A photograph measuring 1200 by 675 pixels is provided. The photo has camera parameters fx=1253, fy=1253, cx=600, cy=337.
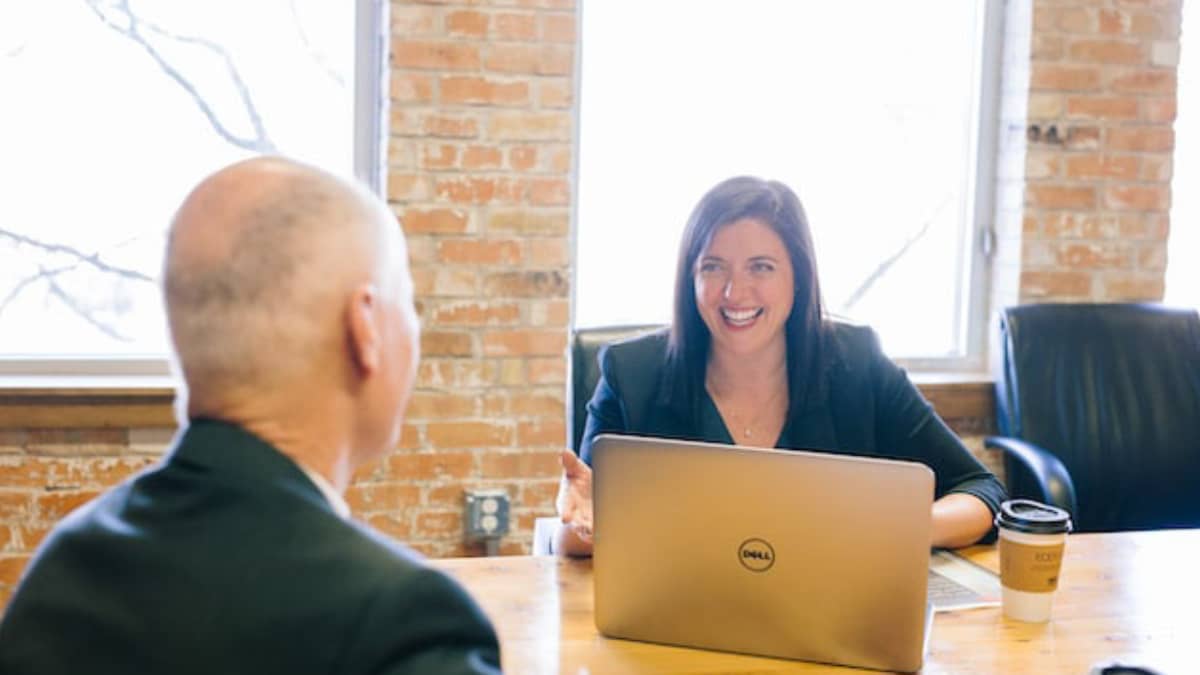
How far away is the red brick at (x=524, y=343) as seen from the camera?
9.57 feet

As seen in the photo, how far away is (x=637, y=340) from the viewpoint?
88.0 inches

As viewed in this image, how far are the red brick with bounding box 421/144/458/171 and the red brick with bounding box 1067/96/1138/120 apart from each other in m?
1.58

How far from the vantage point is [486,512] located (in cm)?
293

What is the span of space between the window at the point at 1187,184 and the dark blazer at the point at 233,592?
3134mm

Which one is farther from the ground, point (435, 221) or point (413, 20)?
point (413, 20)

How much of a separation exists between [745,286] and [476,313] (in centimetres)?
92

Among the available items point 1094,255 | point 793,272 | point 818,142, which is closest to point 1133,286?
point 1094,255

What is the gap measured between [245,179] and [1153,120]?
9.52 ft

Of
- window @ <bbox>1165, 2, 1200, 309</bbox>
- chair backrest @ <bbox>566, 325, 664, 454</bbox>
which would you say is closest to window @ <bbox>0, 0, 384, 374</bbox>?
chair backrest @ <bbox>566, 325, 664, 454</bbox>

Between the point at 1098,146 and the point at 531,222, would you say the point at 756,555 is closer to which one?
the point at 531,222

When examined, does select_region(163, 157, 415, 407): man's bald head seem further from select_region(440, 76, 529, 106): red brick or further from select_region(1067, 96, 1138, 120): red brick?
select_region(1067, 96, 1138, 120): red brick

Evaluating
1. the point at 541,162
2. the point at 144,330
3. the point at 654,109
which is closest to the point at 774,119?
the point at 654,109

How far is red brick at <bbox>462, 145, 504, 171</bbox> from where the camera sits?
2.86m

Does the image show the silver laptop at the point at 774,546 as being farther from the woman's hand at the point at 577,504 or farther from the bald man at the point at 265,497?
the bald man at the point at 265,497
